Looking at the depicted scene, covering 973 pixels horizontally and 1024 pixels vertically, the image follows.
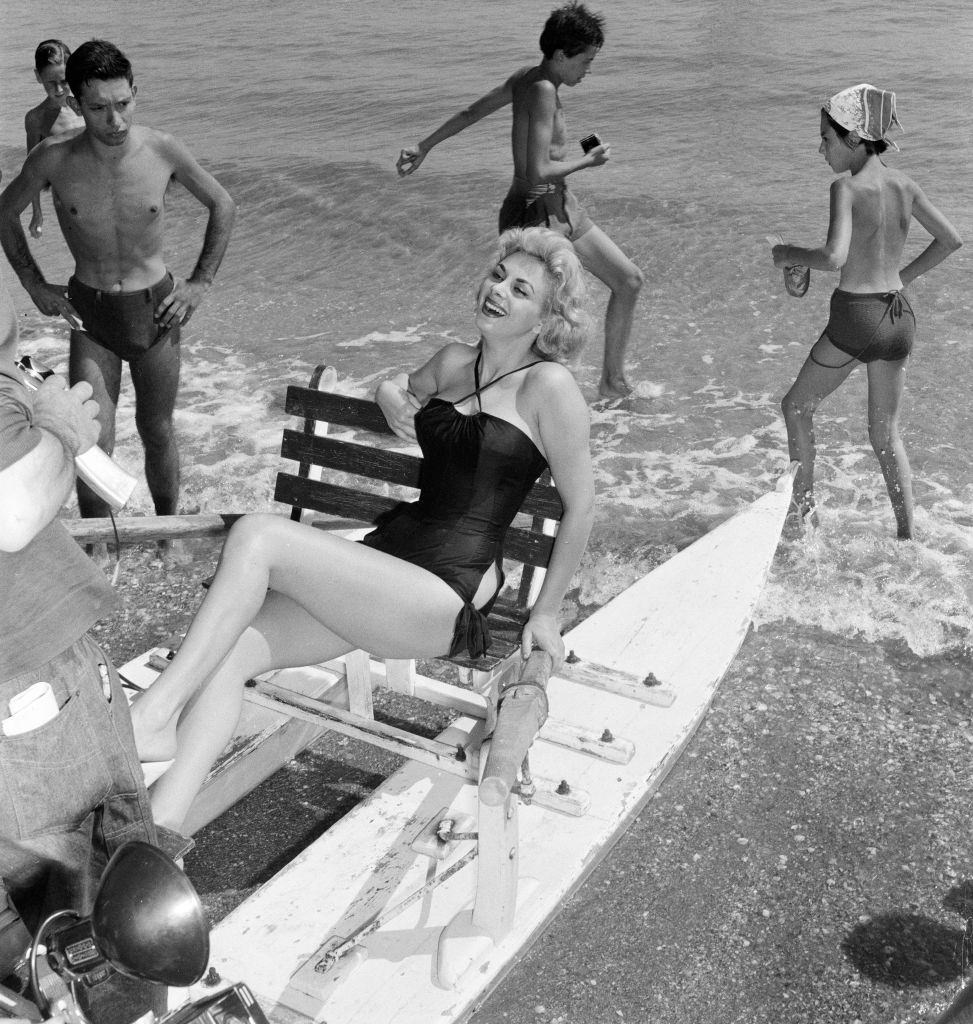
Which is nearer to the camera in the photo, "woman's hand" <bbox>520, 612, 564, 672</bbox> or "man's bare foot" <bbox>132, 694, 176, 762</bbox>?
"man's bare foot" <bbox>132, 694, 176, 762</bbox>

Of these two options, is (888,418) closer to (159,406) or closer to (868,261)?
(868,261)

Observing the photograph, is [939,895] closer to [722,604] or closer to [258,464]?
[722,604]

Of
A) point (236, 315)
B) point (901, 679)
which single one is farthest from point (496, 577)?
point (236, 315)

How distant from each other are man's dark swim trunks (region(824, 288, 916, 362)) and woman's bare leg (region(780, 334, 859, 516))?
85mm

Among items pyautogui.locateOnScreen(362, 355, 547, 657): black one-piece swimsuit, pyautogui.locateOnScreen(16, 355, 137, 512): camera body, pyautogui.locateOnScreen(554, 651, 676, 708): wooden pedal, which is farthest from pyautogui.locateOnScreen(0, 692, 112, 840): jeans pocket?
pyautogui.locateOnScreen(554, 651, 676, 708): wooden pedal

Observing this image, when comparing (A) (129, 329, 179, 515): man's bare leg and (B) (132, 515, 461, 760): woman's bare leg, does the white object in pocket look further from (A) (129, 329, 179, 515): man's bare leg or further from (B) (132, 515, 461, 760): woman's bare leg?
(A) (129, 329, 179, 515): man's bare leg

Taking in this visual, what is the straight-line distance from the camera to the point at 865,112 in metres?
5.18

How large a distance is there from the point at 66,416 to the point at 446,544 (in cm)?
157

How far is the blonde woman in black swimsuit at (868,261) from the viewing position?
5.29 meters

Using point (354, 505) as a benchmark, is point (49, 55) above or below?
above

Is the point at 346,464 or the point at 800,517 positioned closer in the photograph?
the point at 346,464

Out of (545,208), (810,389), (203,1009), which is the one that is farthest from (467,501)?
(545,208)

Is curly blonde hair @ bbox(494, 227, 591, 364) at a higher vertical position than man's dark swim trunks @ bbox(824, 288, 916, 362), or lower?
higher

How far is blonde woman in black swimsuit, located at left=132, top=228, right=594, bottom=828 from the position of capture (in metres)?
3.19
